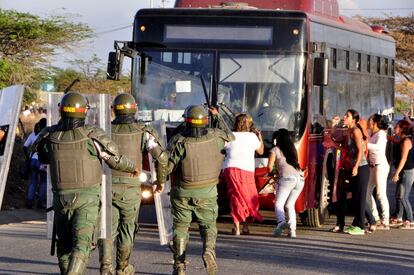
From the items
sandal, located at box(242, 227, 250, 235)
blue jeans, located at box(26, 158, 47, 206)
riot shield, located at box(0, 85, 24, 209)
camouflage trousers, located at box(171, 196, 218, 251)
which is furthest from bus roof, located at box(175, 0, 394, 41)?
riot shield, located at box(0, 85, 24, 209)

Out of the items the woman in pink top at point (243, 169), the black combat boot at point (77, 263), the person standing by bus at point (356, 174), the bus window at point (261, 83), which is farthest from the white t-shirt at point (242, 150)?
the black combat boot at point (77, 263)

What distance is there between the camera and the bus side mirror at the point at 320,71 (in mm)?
15438

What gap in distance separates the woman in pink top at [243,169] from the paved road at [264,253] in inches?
15.9

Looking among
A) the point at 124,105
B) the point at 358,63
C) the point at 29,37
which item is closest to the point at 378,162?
the point at 358,63

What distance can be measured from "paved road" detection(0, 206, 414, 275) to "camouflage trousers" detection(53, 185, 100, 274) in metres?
2.34

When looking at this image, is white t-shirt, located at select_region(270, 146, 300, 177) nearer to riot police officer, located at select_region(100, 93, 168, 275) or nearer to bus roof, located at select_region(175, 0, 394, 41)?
bus roof, located at select_region(175, 0, 394, 41)

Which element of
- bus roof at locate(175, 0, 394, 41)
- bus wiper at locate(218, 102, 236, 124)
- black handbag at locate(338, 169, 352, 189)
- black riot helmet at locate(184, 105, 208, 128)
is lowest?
black handbag at locate(338, 169, 352, 189)

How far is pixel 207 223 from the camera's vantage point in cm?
1084

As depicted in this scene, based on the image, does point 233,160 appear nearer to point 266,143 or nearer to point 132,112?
point 266,143

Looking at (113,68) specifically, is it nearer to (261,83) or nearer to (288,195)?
(261,83)

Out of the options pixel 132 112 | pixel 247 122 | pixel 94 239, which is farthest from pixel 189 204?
pixel 247 122

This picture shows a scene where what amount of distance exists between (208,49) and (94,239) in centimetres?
691

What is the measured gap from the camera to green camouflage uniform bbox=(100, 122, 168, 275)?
10430mm

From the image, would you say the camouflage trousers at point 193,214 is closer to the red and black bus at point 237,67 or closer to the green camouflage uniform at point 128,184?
the green camouflage uniform at point 128,184
